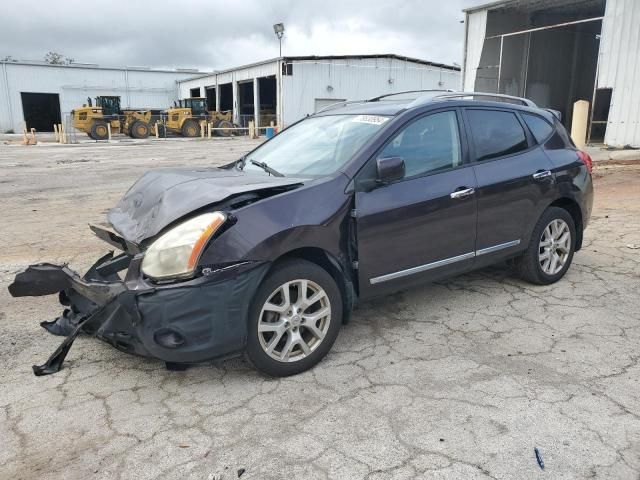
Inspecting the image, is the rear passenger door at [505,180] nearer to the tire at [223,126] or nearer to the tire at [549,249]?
the tire at [549,249]

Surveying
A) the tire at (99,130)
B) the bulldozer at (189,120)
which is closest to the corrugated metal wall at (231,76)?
the bulldozer at (189,120)

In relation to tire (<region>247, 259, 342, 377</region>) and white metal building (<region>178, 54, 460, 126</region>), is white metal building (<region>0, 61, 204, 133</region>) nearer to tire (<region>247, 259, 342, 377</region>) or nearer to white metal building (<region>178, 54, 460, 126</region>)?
white metal building (<region>178, 54, 460, 126</region>)

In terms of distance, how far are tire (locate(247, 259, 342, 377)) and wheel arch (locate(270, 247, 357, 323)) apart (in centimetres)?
6

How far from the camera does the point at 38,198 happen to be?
9789mm

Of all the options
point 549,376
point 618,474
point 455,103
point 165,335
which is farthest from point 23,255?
point 618,474

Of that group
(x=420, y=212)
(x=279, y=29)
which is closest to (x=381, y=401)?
(x=420, y=212)

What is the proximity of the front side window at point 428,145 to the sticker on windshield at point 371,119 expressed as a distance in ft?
0.54

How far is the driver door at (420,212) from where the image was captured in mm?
3381

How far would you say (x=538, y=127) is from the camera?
183 inches

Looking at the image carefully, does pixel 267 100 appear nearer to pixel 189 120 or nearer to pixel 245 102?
pixel 245 102

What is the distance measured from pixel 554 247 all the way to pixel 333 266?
245cm

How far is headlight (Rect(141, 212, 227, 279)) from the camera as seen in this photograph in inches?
108

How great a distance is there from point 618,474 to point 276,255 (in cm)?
193

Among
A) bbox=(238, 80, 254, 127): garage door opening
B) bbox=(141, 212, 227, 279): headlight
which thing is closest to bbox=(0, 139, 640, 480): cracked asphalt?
bbox=(141, 212, 227, 279): headlight
